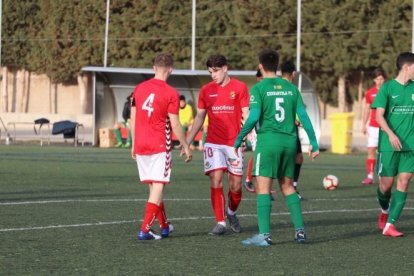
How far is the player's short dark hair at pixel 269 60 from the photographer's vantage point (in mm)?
12688

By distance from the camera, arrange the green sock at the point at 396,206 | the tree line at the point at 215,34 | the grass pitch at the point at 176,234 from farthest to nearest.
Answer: the tree line at the point at 215,34 < the green sock at the point at 396,206 < the grass pitch at the point at 176,234

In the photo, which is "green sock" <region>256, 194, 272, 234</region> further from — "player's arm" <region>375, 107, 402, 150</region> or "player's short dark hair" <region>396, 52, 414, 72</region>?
"player's short dark hair" <region>396, 52, 414, 72</region>

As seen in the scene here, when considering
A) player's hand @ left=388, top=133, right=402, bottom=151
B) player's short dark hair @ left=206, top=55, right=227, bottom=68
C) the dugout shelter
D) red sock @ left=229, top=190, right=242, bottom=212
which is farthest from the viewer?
the dugout shelter

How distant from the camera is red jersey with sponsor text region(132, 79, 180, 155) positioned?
1307 centimetres

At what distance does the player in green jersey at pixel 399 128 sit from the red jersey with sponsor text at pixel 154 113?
7.52 ft

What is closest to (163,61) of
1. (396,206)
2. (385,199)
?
(396,206)

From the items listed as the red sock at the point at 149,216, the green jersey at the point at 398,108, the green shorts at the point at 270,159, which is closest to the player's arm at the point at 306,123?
the green shorts at the point at 270,159

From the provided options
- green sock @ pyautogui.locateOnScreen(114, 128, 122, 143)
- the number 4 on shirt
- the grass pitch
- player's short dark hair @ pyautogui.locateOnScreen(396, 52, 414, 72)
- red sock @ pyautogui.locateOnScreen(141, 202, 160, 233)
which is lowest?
green sock @ pyautogui.locateOnScreen(114, 128, 122, 143)

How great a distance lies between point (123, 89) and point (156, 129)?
29.5 meters

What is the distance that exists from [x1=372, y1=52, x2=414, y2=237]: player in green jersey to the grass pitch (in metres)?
0.48

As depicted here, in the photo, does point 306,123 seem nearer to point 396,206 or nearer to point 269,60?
point 269,60

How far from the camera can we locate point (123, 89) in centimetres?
4244

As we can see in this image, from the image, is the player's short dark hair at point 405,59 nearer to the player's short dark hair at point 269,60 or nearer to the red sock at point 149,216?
the player's short dark hair at point 269,60

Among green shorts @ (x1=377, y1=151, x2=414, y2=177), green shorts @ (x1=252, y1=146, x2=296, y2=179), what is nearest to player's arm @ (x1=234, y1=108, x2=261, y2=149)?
green shorts @ (x1=252, y1=146, x2=296, y2=179)
